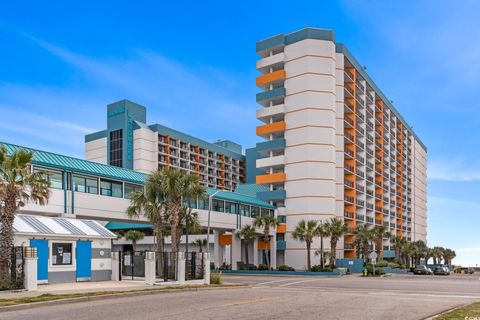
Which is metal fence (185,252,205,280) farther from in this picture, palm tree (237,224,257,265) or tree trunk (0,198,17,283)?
palm tree (237,224,257,265)

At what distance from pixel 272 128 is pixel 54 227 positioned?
5951cm

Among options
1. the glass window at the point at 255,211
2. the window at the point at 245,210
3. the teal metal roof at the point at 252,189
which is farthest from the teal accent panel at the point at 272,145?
the window at the point at 245,210

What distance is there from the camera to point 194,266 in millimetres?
37156

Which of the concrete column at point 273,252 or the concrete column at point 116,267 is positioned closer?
the concrete column at point 116,267

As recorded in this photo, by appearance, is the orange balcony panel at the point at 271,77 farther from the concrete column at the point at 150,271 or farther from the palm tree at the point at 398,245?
the concrete column at the point at 150,271

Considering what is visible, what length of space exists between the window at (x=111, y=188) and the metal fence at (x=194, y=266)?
42.1 ft

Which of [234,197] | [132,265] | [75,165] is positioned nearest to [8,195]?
[132,265]

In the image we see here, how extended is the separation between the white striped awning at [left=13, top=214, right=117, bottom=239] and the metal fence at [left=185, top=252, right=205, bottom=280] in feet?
18.7

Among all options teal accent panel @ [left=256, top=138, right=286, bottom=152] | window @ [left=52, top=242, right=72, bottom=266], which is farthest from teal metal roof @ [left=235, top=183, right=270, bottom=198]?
window @ [left=52, top=242, right=72, bottom=266]

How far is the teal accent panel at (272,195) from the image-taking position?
3401 inches

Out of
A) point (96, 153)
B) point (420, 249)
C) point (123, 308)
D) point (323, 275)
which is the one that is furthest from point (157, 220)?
point (420, 249)

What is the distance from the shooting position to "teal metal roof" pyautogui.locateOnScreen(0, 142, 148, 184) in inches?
1570

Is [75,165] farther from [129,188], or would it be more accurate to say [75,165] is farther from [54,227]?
[54,227]

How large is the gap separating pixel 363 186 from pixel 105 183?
6564cm
